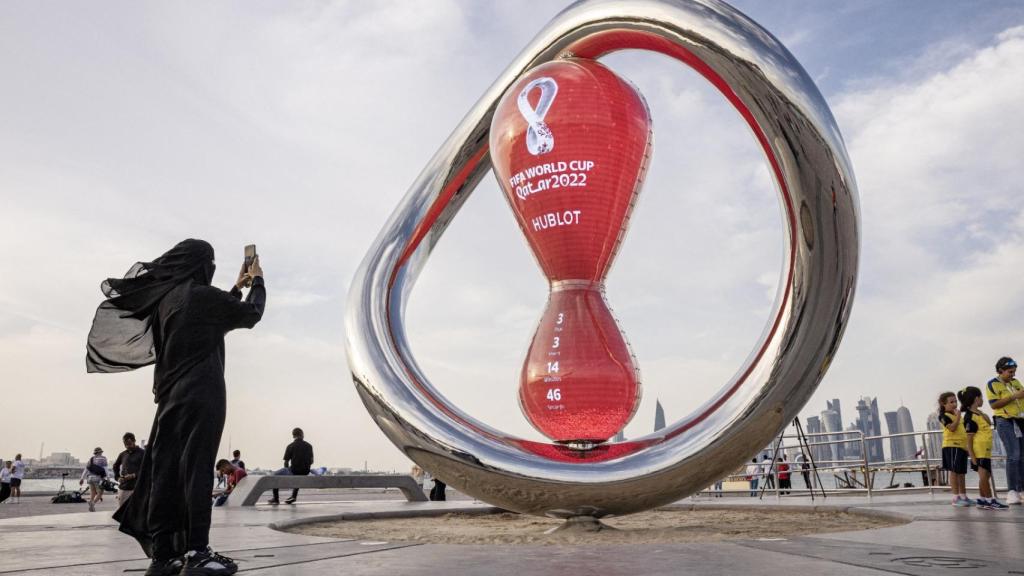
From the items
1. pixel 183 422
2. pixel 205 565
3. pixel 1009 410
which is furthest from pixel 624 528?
pixel 183 422

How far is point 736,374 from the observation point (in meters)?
6.25

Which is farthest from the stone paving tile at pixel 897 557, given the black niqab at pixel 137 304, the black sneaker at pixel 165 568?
the black niqab at pixel 137 304

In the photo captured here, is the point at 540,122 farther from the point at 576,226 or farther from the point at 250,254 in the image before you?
the point at 250,254

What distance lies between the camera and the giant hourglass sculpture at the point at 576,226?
7238 mm

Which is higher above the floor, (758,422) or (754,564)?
(758,422)

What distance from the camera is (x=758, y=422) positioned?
231 inches

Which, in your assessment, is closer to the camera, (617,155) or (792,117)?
(792,117)

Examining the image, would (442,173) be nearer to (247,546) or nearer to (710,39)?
(710,39)

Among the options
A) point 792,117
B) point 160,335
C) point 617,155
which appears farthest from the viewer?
point 617,155

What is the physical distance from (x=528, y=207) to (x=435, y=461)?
2.55m

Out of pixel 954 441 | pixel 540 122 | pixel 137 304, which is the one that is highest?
pixel 540 122

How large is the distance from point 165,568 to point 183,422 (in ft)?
2.16

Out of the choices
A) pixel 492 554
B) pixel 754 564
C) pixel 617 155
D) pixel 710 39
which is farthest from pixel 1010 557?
pixel 617 155

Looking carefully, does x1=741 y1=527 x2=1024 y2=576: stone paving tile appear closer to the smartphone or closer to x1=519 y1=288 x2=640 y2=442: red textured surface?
x1=519 y1=288 x2=640 y2=442: red textured surface
